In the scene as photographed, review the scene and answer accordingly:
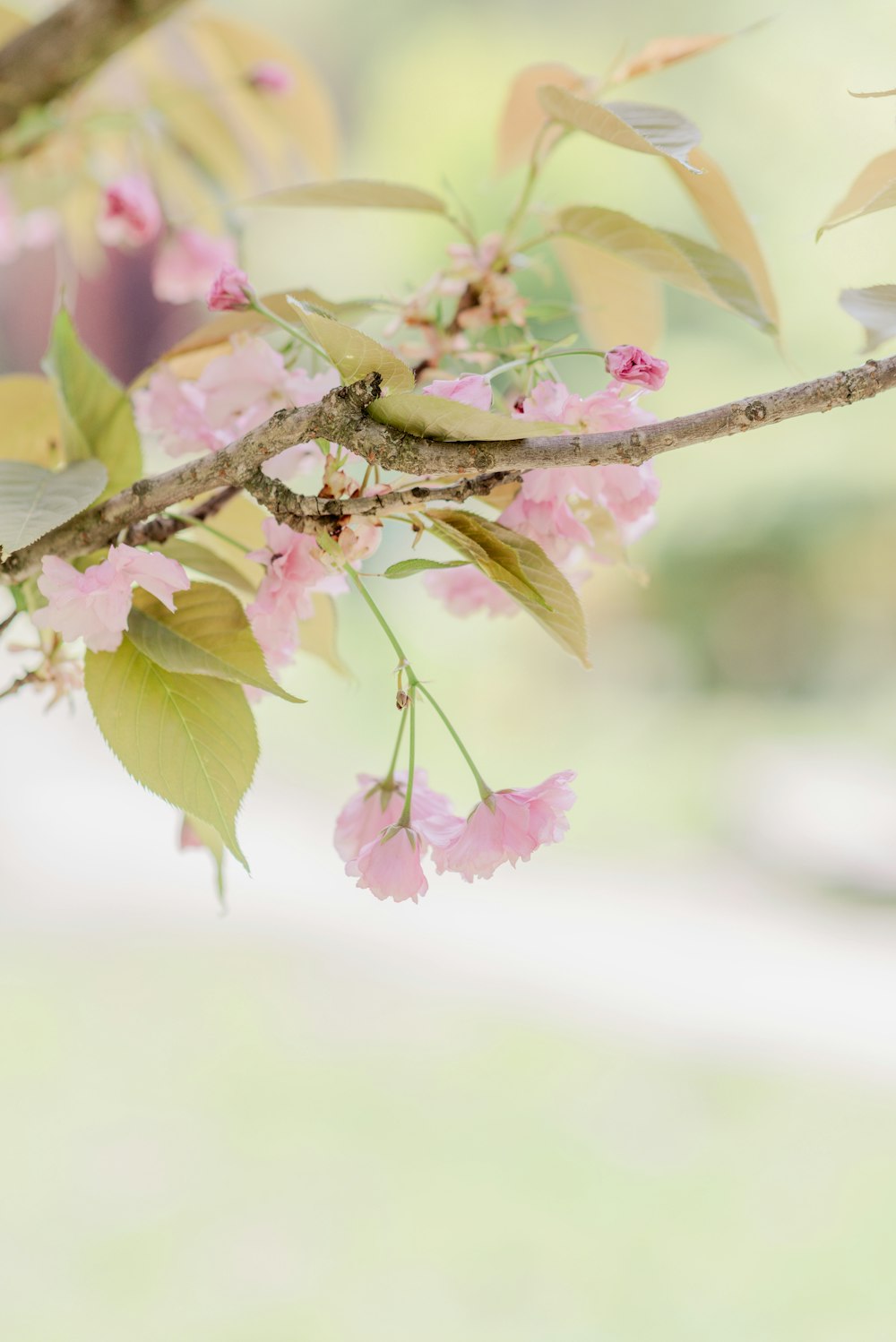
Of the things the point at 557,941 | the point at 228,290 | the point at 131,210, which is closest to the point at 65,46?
the point at 131,210

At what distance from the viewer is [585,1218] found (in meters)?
1.60

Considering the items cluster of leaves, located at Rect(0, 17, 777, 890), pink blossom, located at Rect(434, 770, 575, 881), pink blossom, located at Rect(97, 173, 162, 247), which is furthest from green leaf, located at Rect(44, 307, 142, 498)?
pink blossom, located at Rect(97, 173, 162, 247)

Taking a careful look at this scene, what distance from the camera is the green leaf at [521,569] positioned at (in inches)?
8.6

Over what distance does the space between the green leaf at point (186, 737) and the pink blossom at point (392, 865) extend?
0.03 meters

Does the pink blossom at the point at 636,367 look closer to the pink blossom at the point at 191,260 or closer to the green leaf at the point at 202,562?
the green leaf at the point at 202,562

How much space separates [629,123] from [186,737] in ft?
0.48

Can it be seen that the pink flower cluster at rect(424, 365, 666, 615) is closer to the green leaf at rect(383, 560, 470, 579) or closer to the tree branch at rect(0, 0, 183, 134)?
the green leaf at rect(383, 560, 470, 579)

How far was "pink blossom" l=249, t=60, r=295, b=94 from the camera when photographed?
1.84 feet

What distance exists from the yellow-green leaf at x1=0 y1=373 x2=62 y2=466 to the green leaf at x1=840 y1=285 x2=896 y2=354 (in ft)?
0.66

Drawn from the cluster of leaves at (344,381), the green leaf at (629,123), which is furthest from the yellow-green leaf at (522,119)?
the green leaf at (629,123)

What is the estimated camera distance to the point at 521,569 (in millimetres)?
219

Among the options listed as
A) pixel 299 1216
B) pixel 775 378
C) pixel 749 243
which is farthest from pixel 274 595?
pixel 775 378

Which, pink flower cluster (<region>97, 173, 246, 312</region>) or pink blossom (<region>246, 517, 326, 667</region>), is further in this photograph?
pink flower cluster (<region>97, 173, 246, 312</region>)

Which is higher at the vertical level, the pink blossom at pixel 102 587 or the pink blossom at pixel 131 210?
the pink blossom at pixel 131 210
